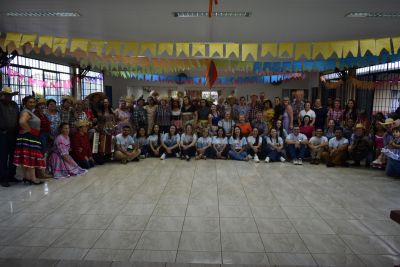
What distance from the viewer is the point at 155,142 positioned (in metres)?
7.01

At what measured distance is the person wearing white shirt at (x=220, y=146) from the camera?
6.85 metres

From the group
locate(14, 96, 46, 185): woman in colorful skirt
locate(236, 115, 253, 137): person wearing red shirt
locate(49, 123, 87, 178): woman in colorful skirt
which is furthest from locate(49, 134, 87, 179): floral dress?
locate(236, 115, 253, 137): person wearing red shirt

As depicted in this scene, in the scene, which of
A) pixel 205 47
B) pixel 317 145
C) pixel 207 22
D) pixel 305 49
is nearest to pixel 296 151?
pixel 317 145

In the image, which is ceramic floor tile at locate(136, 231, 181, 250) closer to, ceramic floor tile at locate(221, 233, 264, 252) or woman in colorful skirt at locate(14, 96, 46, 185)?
ceramic floor tile at locate(221, 233, 264, 252)

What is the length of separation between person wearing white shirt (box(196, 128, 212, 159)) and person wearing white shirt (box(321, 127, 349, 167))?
2402 mm

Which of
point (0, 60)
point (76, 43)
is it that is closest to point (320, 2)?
point (76, 43)

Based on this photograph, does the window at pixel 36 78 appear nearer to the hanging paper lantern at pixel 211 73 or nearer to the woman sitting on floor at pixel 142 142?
the woman sitting on floor at pixel 142 142

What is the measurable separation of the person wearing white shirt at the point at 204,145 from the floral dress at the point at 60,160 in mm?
2610

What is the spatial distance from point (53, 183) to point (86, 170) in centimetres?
87

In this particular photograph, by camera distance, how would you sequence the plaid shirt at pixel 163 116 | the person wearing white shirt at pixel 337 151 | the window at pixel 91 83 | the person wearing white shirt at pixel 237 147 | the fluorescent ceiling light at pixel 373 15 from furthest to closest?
the window at pixel 91 83, the plaid shirt at pixel 163 116, the person wearing white shirt at pixel 237 147, the person wearing white shirt at pixel 337 151, the fluorescent ceiling light at pixel 373 15

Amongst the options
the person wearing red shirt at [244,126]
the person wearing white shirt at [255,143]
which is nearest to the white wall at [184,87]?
the person wearing red shirt at [244,126]

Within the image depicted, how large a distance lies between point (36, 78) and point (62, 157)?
626cm

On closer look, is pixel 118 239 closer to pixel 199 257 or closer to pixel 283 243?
pixel 199 257

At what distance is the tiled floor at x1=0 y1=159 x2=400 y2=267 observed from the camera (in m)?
2.65
